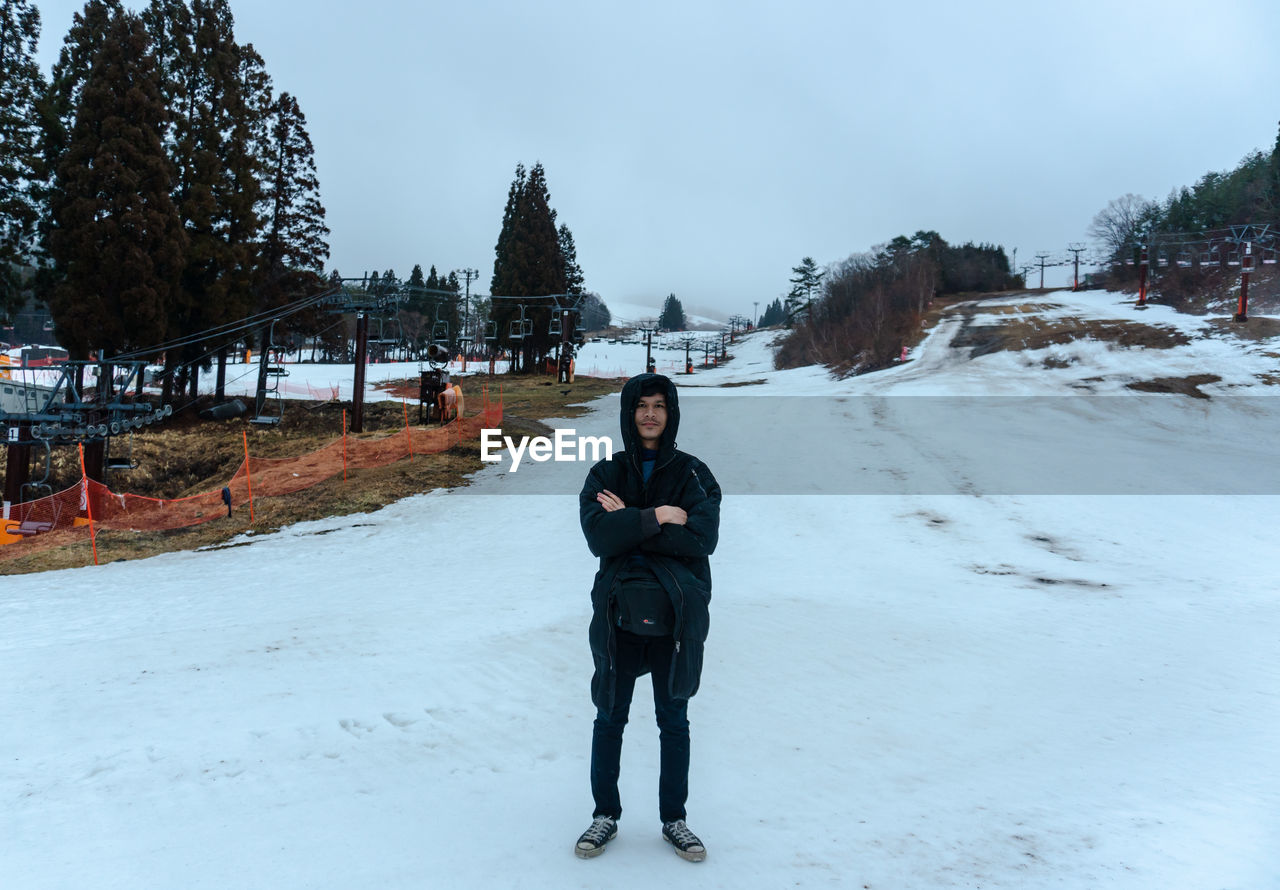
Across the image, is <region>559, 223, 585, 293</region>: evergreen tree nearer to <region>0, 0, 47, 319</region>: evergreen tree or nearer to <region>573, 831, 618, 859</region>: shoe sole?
<region>0, 0, 47, 319</region>: evergreen tree

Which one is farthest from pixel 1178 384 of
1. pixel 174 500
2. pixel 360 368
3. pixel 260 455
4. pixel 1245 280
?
pixel 260 455

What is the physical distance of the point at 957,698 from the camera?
18.6 ft

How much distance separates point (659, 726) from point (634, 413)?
57.7 inches

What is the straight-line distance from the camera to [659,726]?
11.3 ft

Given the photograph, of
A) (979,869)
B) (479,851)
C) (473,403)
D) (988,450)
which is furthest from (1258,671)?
(473,403)

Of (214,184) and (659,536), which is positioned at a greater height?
(214,184)

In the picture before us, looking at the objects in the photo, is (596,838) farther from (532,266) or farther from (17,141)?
(532,266)

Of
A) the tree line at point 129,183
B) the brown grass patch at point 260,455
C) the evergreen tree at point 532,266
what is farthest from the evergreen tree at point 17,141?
the evergreen tree at point 532,266

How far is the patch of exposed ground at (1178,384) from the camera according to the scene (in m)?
24.8

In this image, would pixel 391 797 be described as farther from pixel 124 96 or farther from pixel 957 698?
pixel 124 96

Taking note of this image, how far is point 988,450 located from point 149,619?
18124 millimetres

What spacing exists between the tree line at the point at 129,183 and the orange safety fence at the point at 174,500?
846 cm

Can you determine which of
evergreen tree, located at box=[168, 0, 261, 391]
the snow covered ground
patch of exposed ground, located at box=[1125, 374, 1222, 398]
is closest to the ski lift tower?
evergreen tree, located at box=[168, 0, 261, 391]

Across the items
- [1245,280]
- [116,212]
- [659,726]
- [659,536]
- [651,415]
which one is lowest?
[659,726]
